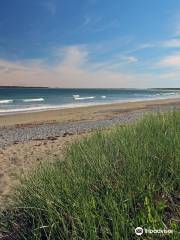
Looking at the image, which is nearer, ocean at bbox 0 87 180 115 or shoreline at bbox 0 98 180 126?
shoreline at bbox 0 98 180 126

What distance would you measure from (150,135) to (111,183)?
1.48m

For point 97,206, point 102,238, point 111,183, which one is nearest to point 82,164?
point 111,183

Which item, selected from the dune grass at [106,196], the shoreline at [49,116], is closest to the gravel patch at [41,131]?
the shoreline at [49,116]

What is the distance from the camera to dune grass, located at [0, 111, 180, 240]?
98.5 inches

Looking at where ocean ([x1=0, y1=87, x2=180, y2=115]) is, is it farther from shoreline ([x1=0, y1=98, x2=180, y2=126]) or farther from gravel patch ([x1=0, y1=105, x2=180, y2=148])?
gravel patch ([x1=0, y1=105, x2=180, y2=148])

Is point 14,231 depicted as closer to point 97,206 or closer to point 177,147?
point 97,206

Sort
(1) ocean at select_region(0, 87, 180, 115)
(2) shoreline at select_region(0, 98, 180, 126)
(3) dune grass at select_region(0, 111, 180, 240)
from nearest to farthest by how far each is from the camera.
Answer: (3) dune grass at select_region(0, 111, 180, 240), (2) shoreline at select_region(0, 98, 180, 126), (1) ocean at select_region(0, 87, 180, 115)

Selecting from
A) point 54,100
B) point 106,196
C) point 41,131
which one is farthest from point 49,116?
point 54,100

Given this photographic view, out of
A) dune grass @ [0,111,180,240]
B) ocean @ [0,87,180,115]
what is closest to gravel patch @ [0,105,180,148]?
dune grass @ [0,111,180,240]

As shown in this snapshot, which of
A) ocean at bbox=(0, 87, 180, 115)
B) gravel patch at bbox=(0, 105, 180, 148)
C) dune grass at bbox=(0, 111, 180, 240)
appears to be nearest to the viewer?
dune grass at bbox=(0, 111, 180, 240)

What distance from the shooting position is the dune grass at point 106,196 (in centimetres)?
250

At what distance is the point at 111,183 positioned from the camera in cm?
309

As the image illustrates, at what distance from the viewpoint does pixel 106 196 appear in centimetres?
275

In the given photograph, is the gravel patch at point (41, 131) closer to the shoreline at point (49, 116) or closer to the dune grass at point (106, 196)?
the shoreline at point (49, 116)
